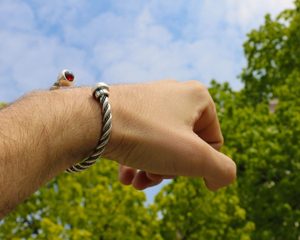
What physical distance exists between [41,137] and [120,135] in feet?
1.01

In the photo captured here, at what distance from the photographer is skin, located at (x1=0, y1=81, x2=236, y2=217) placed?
1652 mm

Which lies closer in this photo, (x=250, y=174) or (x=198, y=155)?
(x=198, y=155)

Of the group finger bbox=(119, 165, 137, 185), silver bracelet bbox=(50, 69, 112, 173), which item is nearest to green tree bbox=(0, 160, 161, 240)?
finger bbox=(119, 165, 137, 185)

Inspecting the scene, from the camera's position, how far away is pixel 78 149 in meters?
1.80

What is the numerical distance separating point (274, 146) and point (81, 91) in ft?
54.5

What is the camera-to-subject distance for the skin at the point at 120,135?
1.65m

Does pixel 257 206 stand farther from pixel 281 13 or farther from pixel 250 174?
pixel 281 13

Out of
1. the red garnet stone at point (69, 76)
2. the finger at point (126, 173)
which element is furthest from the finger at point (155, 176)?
the red garnet stone at point (69, 76)

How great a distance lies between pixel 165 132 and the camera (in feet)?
6.64

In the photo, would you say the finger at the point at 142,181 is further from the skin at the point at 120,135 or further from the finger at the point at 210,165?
the finger at the point at 210,165

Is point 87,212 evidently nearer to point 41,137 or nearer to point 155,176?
point 155,176

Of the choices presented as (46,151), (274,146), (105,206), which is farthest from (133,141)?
(274,146)

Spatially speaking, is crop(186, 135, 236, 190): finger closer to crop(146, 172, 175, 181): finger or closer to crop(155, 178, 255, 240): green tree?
crop(146, 172, 175, 181): finger

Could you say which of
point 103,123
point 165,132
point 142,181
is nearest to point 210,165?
point 165,132
